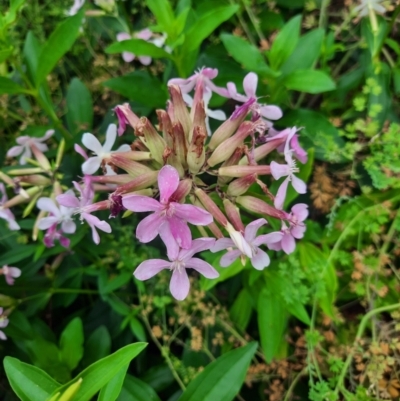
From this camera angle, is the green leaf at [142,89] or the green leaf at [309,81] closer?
the green leaf at [309,81]

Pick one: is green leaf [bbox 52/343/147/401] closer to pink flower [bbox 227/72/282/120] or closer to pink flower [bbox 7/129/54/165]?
pink flower [bbox 227/72/282/120]

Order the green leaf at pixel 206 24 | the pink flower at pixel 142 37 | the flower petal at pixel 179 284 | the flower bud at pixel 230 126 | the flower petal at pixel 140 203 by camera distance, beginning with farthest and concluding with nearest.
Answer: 1. the pink flower at pixel 142 37
2. the green leaf at pixel 206 24
3. the flower bud at pixel 230 126
4. the flower petal at pixel 179 284
5. the flower petal at pixel 140 203

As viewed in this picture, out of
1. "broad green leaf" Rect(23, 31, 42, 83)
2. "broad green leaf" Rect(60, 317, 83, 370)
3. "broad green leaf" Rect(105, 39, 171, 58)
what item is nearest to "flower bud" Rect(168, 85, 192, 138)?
"broad green leaf" Rect(105, 39, 171, 58)

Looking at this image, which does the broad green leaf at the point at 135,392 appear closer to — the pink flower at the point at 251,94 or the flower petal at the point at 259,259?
the flower petal at the point at 259,259

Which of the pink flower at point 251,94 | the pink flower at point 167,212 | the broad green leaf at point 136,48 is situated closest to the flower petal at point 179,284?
the pink flower at point 167,212

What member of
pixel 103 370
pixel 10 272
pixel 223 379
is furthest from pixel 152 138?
pixel 10 272

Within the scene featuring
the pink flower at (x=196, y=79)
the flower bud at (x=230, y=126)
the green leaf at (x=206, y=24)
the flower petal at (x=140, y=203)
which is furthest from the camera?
the green leaf at (x=206, y=24)

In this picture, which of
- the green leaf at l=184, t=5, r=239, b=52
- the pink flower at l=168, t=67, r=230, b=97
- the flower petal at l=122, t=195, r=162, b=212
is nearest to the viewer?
the flower petal at l=122, t=195, r=162, b=212

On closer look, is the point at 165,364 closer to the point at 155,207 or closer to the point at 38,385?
the point at 38,385
